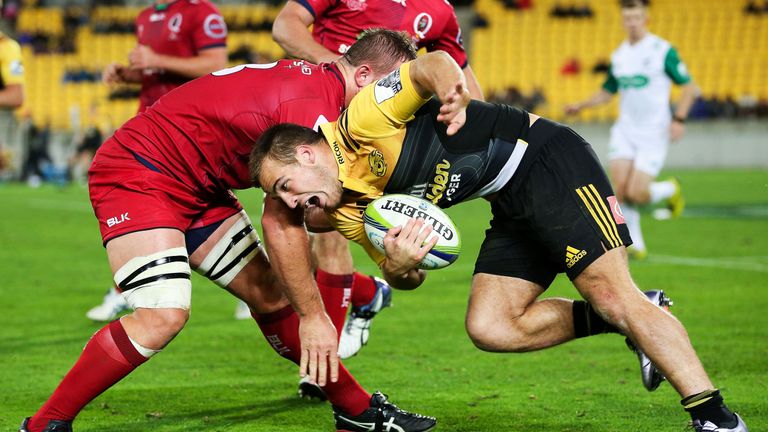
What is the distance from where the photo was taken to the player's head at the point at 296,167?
13.9ft

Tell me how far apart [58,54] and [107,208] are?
3094cm

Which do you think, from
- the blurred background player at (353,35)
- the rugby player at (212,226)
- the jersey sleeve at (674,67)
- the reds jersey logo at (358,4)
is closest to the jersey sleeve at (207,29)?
the blurred background player at (353,35)

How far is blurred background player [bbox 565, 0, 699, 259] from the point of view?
38.2 feet

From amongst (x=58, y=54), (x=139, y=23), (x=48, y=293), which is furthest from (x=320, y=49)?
(x=58, y=54)

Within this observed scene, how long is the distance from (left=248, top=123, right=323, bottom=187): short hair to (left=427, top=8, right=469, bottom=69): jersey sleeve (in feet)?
8.39

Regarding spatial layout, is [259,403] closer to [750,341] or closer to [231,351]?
[231,351]

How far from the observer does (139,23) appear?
28.2 ft

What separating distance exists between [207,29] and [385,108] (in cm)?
432

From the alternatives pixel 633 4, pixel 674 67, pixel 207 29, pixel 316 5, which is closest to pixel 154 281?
pixel 316 5

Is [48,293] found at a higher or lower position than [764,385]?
lower

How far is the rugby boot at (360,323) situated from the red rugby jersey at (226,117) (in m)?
1.74

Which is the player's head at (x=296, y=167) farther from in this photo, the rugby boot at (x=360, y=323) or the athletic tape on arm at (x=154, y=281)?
the rugby boot at (x=360, y=323)

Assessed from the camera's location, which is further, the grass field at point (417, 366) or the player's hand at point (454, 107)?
the grass field at point (417, 366)

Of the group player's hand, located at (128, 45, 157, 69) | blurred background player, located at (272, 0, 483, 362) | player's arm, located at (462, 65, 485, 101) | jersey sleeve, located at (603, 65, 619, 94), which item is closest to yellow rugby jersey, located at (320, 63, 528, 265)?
blurred background player, located at (272, 0, 483, 362)
